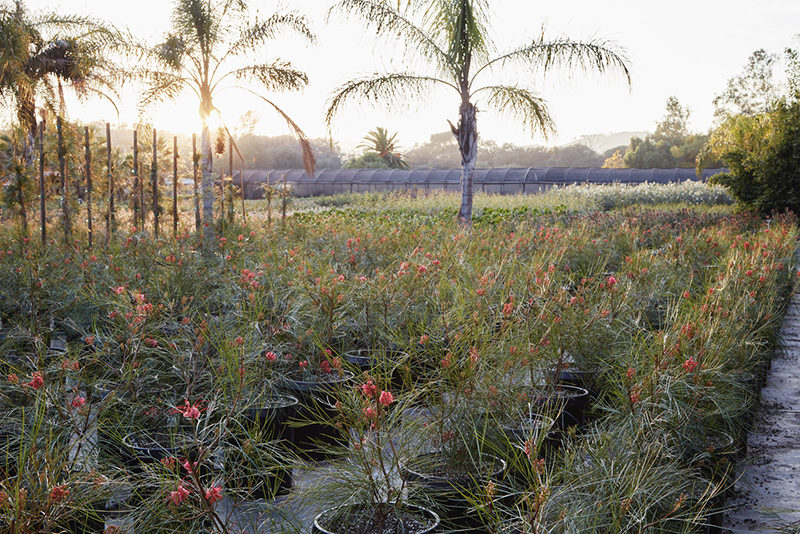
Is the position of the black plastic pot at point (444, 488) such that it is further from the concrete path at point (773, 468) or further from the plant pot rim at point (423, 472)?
the concrete path at point (773, 468)

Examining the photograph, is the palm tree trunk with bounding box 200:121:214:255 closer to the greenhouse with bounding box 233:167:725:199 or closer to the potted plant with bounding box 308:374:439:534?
the potted plant with bounding box 308:374:439:534

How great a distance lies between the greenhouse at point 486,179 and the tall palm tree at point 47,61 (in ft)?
37.9

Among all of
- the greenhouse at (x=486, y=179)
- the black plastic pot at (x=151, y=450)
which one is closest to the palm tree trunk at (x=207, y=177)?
the black plastic pot at (x=151, y=450)

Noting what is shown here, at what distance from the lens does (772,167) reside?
12469 millimetres

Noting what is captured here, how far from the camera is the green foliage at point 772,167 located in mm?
12375

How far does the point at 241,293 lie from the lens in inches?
132

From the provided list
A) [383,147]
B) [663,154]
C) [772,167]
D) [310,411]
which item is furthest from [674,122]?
[310,411]

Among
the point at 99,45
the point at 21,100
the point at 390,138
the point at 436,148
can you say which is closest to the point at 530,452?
the point at 99,45

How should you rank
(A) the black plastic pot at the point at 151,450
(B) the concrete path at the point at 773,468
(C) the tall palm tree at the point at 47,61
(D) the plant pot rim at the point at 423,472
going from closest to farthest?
1. (D) the plant pot rim at the point at 423,472
2. (A) the black plastic pot at the point at 151,450
3. (B) the concrete path at the point at 773,468
4. (C) the tall palm tree at the point at 47,61

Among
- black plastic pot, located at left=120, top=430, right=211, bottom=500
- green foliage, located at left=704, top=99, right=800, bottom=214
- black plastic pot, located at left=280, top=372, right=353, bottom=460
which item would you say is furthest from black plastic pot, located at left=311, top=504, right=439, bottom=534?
green foliage, located at left=704, top=99, right=800, bottom=214

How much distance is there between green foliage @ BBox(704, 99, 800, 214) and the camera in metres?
12.4

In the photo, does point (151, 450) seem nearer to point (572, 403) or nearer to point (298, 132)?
point (572, 403)

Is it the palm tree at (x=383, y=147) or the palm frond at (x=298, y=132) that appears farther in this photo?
the palm tree at (x=383, y=147)

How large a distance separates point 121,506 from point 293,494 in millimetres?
603
